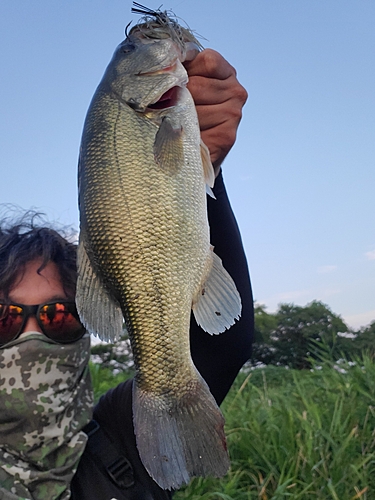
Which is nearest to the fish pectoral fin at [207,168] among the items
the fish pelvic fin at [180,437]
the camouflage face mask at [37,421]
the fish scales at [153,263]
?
the fish scales at [153,263]

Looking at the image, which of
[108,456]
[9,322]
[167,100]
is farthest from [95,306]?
[108,456]

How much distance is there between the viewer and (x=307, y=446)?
332 centimetres

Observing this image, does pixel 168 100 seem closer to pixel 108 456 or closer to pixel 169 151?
pixel 169 151

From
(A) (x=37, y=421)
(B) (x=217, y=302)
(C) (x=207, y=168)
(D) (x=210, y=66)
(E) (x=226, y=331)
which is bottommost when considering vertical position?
(A) (x=37, y=421)

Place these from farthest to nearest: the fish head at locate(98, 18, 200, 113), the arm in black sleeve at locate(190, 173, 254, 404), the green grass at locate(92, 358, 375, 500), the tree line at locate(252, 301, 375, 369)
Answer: the tree line at locate(252, 301, 375, 369)
the green grass at locate(92, 358, 375, 500)
the arm in black sleeve at locate(190, 173, 254, 404)
the fish head at locate(98, 18, 200, 113)

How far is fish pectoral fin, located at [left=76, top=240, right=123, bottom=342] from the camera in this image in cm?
143

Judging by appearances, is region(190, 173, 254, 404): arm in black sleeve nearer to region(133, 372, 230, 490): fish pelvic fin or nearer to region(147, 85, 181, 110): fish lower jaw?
region(147, 85, 181, 110): fish lower jaw

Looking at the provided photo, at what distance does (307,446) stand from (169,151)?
8.22 ft

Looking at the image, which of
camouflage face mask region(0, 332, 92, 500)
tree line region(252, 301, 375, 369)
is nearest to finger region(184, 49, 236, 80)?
camouflage face mask region(0, 332, 92, 500)

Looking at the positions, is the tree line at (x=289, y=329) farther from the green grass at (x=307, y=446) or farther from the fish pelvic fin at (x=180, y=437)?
the fish pelvic fin at (x=180, y=437)

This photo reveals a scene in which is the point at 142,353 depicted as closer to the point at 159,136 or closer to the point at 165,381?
the point at 165,381

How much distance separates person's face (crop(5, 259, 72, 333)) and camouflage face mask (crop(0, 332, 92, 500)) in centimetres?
13

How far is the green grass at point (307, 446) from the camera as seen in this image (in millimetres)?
3129

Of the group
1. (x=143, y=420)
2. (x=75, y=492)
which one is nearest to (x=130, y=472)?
(x=75, y=492)
